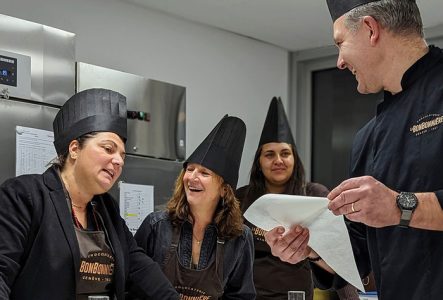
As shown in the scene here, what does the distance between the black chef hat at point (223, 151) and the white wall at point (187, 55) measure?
1.24 metres

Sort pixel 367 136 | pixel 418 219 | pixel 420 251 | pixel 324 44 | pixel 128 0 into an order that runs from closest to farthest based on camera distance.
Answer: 1. pixel 418 219
2. pixel 420 251
3. pixel 367 136
4. pixel 128 0
5. pixel 324 44

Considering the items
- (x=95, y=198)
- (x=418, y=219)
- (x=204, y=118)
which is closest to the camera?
(x=418, y=219)

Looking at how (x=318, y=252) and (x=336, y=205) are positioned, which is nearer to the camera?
(x=336, y=205)

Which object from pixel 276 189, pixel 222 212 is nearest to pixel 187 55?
pixel 276 189

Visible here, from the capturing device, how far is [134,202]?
11.3 feet

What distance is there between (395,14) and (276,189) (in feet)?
7.21

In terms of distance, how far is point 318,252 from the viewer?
1.52 m

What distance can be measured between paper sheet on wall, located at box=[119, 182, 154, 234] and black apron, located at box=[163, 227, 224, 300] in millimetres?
892

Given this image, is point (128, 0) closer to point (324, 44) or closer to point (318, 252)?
point (324, 44)

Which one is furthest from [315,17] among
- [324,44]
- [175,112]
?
[175,112]

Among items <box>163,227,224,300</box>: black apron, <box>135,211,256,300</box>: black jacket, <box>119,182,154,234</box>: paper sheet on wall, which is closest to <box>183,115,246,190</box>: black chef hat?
<box>135,211,256,300</box>: black jacket

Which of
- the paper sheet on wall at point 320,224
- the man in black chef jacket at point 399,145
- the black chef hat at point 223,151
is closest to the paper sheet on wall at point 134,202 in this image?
the black chef hat at point 223,151

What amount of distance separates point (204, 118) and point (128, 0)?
934mm

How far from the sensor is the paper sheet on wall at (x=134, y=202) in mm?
3381
